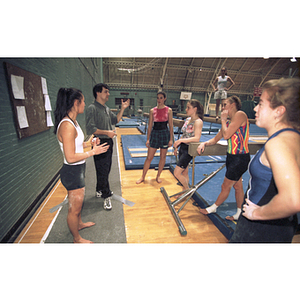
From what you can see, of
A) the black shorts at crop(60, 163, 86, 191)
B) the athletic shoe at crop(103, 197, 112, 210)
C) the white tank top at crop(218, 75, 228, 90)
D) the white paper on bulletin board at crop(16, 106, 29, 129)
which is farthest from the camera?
the white tank top at crop(218, 75, 228, 90)

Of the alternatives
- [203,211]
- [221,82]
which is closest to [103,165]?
[203,211]

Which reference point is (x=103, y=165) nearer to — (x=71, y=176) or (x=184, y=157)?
(x=71, y=176)

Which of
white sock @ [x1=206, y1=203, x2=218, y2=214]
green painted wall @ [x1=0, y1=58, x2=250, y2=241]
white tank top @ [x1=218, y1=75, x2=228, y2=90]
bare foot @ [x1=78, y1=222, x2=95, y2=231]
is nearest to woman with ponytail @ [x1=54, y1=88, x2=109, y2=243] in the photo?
bare foot @ [x1=78, y1=222, x2=95, y2=231]

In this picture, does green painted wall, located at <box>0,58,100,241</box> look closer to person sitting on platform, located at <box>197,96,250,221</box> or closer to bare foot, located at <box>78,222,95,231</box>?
bare foot, located at <box>78,222,95,231</box>

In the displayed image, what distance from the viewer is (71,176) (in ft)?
4.53

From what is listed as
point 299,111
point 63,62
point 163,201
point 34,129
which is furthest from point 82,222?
point 63,62

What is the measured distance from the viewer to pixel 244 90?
17.9 metres

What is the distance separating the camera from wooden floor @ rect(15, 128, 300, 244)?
173 centimetres

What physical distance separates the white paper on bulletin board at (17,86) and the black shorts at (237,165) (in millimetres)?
2555

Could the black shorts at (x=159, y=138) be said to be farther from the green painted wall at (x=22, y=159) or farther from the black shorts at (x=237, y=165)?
the green painted wall at (x=22, y=159)

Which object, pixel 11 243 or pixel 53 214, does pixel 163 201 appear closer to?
pixel 53 214

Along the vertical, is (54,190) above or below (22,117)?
below

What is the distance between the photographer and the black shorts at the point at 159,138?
106 inches

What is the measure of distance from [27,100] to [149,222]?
2.26 meters
